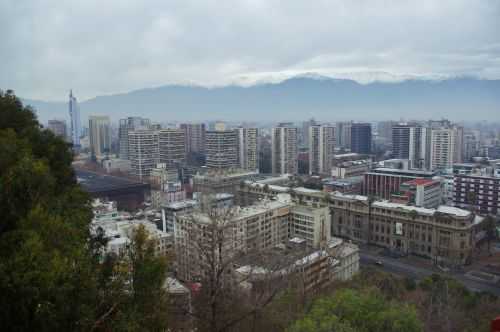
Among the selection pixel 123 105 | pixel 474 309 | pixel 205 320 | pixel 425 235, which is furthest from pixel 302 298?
pixel 123 105

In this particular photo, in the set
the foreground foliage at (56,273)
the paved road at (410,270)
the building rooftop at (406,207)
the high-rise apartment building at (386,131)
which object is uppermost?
the high-rise apartment building at (386,131)

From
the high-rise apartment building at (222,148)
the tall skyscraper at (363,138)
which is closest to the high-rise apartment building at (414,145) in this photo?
the tall skyscraper at (363,138)

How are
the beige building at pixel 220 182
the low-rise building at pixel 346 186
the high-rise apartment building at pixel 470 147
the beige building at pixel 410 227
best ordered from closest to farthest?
the beige building at pixel 410 227
the beige building at pixel 220 182
the low-rise building at pixel 346 186
the high-rise apartment building at pixel 470 147

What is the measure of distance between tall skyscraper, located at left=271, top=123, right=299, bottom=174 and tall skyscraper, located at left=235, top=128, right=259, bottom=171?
1310 millimetres

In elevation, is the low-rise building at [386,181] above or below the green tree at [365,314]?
below

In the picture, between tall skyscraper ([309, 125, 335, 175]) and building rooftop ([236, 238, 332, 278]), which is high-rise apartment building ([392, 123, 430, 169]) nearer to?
tall skyscraper ([309, 125, 335, 175])

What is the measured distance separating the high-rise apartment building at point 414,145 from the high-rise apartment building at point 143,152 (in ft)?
49.6

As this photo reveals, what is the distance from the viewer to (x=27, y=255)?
1745mm

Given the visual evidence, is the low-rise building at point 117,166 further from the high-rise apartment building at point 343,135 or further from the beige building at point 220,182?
the high-rise apartment building at point 343,135

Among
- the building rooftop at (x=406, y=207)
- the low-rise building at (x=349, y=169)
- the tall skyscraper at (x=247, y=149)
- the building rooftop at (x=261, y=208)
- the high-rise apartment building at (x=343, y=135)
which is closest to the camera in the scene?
the building rooftop at (x=261, y=208)

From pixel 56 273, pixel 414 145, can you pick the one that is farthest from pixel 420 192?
pixel 56 273

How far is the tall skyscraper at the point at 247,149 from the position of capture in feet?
77.1

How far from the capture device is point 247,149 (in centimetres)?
2359

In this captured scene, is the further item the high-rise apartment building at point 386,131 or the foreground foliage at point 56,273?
the high-rise apartment building at point 386,131
